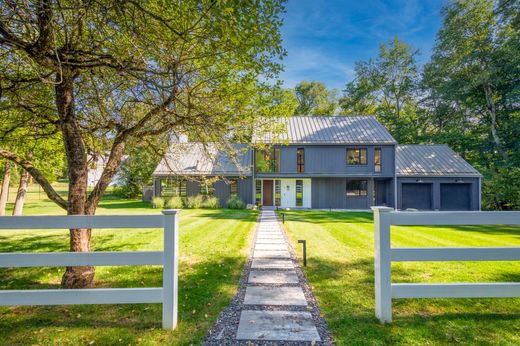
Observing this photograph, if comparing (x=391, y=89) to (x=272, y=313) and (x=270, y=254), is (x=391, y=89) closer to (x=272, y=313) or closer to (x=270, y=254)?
(x=270, y=254)

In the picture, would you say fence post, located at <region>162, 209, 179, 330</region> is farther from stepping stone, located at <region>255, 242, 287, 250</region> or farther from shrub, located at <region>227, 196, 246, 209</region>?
shrub, located at <region>227, 196, 246, 209</region>

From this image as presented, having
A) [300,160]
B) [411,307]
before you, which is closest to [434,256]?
[411,307]

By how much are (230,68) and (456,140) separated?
2587 centimetres

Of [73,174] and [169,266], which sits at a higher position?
[73,174]

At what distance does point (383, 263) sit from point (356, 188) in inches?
696

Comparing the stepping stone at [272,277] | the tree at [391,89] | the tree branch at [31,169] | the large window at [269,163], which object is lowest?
the stepping stone at [272,277]

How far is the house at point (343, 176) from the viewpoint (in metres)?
18.7

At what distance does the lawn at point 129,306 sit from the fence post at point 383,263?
207 centimetres

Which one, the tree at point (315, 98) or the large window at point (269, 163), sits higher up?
the tree at point (315, 98)

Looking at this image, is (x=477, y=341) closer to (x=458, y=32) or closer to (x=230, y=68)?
(x=230, y=68)

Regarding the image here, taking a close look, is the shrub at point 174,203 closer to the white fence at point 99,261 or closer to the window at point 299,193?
the window at point 299,193

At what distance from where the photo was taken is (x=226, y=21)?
296 cm

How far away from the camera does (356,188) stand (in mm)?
19531

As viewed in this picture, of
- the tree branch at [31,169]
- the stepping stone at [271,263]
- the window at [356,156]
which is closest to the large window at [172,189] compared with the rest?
the window at [356,156]
